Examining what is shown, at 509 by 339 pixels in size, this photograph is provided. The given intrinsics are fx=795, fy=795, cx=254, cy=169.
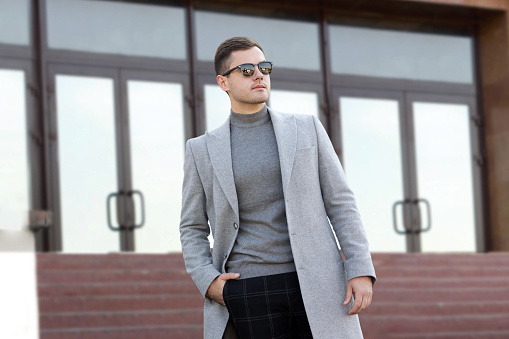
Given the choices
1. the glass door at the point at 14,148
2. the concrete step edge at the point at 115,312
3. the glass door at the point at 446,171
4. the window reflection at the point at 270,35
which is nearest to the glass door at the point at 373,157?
the glass door at the point at 446,171

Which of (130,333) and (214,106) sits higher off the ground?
(214,106)

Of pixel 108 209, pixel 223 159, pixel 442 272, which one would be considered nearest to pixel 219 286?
Answer: pixel 223 159

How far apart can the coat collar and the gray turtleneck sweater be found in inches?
1.1

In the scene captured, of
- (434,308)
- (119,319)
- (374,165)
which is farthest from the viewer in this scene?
(374,165)

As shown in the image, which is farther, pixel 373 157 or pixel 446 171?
pixel 446 171

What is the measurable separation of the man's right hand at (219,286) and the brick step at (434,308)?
472cm

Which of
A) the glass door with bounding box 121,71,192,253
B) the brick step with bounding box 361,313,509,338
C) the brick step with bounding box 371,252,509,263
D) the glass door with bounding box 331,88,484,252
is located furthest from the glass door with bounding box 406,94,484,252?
the brick step with bounding box 361,313,509,338

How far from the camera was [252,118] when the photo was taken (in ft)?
8.75

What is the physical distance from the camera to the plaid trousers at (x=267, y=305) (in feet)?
8.05

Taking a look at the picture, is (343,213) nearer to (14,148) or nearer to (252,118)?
(252,118)

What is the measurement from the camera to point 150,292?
7.34 m

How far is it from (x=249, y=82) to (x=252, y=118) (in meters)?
0.14

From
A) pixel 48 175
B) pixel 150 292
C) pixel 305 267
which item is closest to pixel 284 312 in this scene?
pixel 305 267

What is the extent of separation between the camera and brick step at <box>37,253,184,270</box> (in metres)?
7.87
